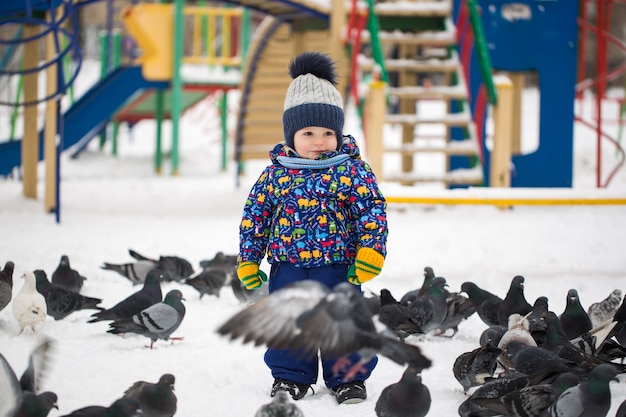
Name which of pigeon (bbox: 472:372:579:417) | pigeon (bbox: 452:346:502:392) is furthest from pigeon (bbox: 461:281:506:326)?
pigeon (bbox: 472:372:579:417)

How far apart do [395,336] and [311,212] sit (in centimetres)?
60

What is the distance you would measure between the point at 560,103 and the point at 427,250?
166 inches

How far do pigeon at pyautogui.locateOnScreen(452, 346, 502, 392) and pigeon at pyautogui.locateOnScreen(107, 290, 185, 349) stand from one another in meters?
1.63

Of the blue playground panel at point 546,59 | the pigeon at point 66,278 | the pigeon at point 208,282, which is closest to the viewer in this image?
the pigeon at point 66,278

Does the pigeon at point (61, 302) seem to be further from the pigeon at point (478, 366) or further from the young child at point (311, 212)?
the pigeon at point (478, 366)

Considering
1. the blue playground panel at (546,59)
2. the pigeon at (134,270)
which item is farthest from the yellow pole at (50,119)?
the blue playground panel at (546,59)

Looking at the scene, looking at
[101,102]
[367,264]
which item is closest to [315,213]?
[367,264]

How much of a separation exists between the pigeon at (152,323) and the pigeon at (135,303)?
125 mm

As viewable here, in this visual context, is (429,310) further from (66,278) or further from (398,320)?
(66,278)

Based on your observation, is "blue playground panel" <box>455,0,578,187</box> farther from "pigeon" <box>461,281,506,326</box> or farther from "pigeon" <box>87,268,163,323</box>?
"pigeon" <box>87,268,163,323</box>

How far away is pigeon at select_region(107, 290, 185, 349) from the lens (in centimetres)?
448

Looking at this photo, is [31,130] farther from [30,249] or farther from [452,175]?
[452,175]

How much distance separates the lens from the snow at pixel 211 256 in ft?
12.6

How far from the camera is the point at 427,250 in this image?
24.0 feet
